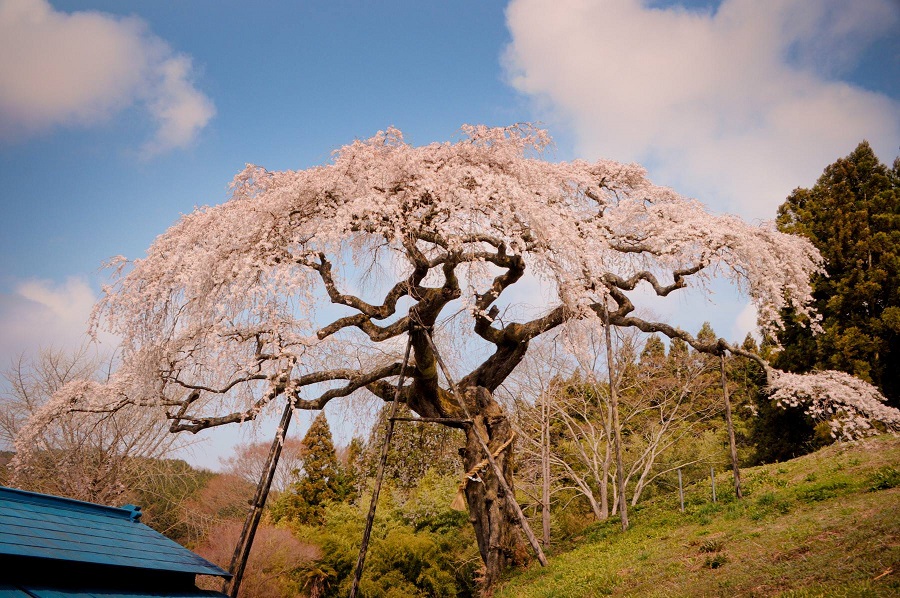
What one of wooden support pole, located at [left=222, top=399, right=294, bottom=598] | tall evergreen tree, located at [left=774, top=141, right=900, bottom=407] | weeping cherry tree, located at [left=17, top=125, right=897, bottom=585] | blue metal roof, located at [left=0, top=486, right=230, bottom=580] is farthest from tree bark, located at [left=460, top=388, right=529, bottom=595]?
tall evergreen tree, located at [left=774, top=141, right=900, bottom=407]

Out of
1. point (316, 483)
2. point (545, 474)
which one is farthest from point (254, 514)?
point (316, 483)

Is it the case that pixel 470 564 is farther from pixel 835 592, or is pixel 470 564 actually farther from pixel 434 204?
pixel 835 592

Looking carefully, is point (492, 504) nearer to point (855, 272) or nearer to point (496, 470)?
point (496, 470)

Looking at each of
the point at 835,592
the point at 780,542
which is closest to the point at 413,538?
the point at 780,542

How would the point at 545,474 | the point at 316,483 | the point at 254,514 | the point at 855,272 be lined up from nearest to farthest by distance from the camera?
the point at 254,514 < the point at 545,474 < the point at 855,272 < the point at 316,483

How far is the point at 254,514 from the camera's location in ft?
30.0

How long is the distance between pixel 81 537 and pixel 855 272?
21587 mm

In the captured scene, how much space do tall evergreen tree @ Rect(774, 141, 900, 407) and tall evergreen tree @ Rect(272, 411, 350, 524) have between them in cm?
1917

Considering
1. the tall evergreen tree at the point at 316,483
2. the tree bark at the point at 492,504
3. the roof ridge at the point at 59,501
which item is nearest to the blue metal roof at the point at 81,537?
the roof ridge at the point at 59,501

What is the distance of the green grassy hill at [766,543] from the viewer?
5852 mm

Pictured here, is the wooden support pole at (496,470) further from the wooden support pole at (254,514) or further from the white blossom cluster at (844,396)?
the white blossom cluster at (844,396)

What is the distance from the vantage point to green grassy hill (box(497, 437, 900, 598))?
585cm

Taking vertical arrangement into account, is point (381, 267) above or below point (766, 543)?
above

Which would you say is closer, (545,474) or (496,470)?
(496,470)
